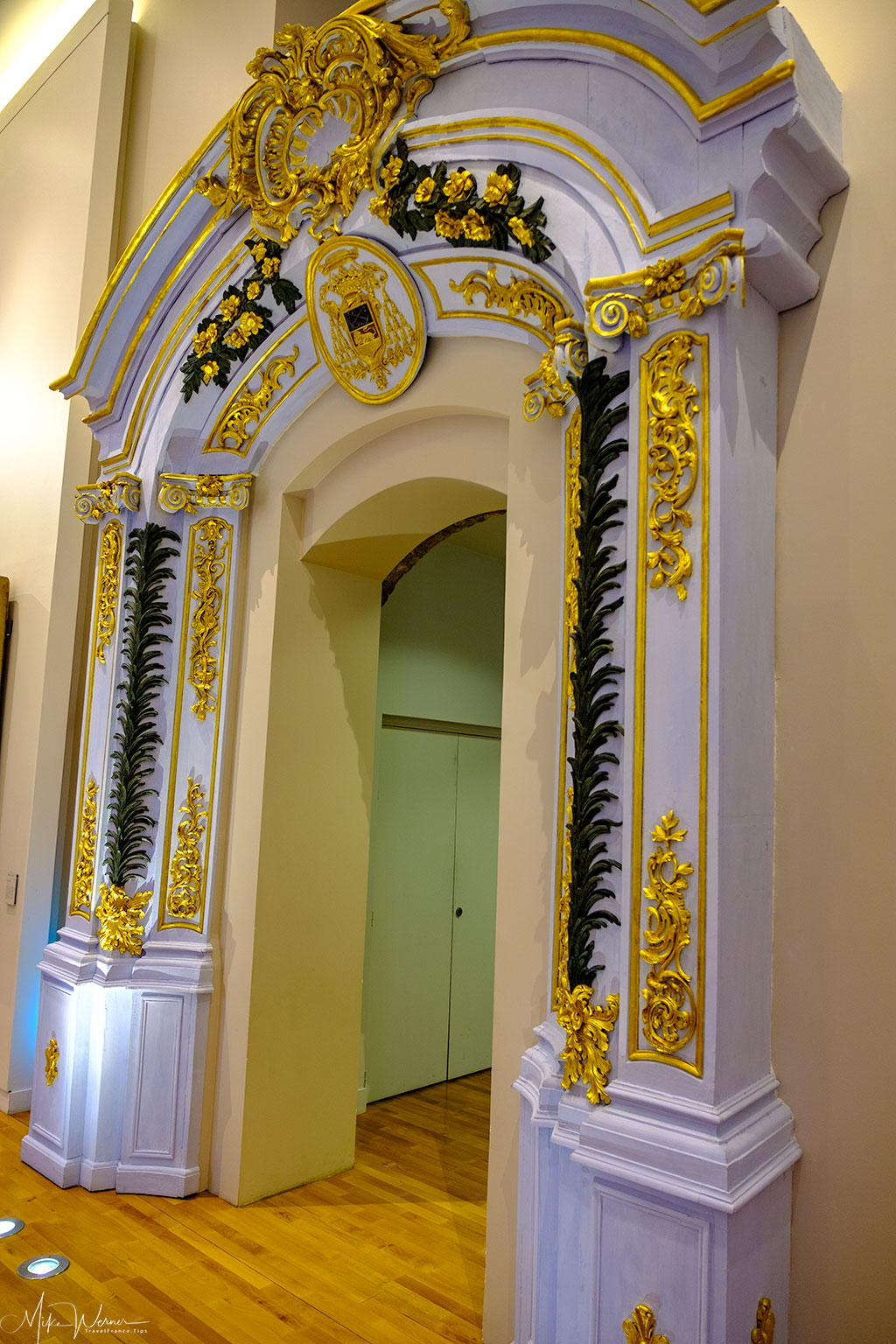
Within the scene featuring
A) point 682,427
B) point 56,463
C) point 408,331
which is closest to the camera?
point 682,427

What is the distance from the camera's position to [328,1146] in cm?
382

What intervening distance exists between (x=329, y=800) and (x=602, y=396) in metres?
2.10

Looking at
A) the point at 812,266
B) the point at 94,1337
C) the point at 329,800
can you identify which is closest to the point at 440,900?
the point at 329,800

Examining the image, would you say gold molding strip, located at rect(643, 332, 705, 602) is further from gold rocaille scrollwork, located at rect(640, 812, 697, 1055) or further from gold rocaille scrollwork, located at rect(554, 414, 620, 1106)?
gold rocaille scrollwork, located at rect(640, 812, 697, 1055)

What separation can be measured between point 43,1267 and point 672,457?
302 centimetres

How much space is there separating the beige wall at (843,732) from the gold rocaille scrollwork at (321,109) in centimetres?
117

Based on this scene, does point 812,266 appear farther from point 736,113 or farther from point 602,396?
point 602,396

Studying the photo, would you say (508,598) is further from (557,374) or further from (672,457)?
(672,457)

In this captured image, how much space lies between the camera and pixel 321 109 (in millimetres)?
3057

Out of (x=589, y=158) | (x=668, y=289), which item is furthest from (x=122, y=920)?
(x=589, y=158)

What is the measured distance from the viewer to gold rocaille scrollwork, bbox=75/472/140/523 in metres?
3.91

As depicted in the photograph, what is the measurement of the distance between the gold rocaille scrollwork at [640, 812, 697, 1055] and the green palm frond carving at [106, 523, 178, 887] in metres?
2.32

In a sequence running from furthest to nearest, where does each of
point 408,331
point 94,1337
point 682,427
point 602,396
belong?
point 408,331 < point 94,1337 < point 602,396 < point 682,427

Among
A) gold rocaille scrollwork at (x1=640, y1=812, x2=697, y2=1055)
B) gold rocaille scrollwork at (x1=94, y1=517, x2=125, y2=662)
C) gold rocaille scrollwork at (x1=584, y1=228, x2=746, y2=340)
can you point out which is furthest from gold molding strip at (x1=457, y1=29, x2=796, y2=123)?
gold rocaille scrollwork at (x1=94, y1=517, x2=125, y2=662)
